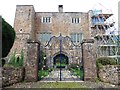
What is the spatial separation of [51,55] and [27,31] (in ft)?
17.4

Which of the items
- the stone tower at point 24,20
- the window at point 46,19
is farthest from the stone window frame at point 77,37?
the stone tower at point 24,20

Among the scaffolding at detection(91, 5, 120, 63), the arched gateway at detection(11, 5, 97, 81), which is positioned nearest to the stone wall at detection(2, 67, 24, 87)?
the arched gateway at detection(11, 5, 97, 81)

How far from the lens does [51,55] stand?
29766 mm

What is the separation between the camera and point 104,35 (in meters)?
33.4

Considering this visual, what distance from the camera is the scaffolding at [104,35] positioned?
3241 centimetres

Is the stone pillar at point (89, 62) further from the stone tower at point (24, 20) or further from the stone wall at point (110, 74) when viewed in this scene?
the stone tower at point (24, 20)

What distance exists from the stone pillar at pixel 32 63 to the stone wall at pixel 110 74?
3.84m

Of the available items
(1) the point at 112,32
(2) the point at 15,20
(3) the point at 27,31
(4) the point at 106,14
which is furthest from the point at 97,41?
(2) the point at 15,20

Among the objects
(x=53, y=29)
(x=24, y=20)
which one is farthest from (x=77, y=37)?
(x=24, y=20)

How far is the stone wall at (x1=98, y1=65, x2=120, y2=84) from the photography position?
11074 mm

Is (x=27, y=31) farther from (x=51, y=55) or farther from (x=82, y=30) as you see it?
(x=82, y=30)

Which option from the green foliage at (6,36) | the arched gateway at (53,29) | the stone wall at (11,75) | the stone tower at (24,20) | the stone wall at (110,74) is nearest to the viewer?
the stone wall at (11,75)

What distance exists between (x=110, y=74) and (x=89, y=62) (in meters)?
1.36

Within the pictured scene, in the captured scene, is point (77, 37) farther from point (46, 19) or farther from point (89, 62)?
point (89, 62)
